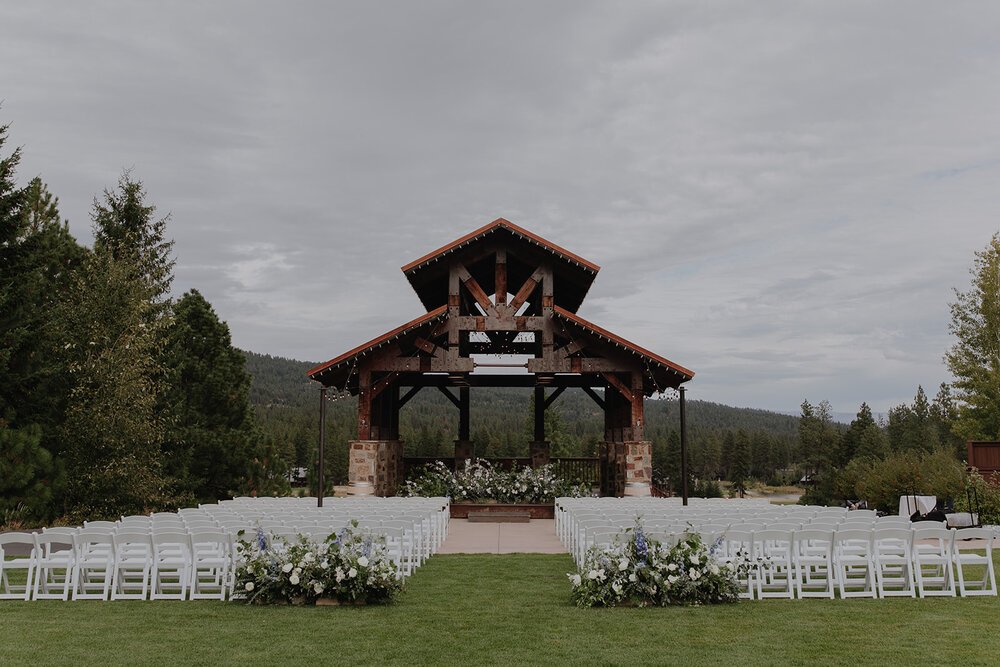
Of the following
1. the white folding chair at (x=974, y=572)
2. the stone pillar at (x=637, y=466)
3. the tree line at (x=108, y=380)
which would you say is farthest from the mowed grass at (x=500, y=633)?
the stone pillar at (x=637, y=466)

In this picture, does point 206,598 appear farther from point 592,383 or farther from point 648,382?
point 592,383

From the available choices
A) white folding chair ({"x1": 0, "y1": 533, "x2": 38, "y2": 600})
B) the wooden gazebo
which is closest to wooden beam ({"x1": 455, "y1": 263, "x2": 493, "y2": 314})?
the wooden gazebo

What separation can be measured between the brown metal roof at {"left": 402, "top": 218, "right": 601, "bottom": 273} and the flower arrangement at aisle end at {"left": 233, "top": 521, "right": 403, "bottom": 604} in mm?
12069

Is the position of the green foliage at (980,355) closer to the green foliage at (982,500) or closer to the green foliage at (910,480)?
the green foliage at (910,480)

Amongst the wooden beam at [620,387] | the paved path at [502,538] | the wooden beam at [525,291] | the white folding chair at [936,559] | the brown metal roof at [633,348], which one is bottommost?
the paved path at [502,538]

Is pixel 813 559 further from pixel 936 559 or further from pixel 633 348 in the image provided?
pixel 633 348

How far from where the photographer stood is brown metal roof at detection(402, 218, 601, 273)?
65.4ft

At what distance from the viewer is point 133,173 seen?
24.3m

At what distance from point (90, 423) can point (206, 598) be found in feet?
37.3

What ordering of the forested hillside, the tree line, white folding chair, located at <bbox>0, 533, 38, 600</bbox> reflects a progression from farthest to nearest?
1. the forested hillside
2. the tree line
3. white folding chair, located at <bbox>0, 533, 38, 600</bbox>

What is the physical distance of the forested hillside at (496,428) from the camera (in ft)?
209

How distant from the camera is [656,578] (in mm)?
8242

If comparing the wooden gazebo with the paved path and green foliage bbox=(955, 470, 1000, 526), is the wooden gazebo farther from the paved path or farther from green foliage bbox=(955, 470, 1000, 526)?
green foliage bbox=(955, 470, 1000, 526)

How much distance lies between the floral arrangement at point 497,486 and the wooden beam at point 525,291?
12.6 ft
